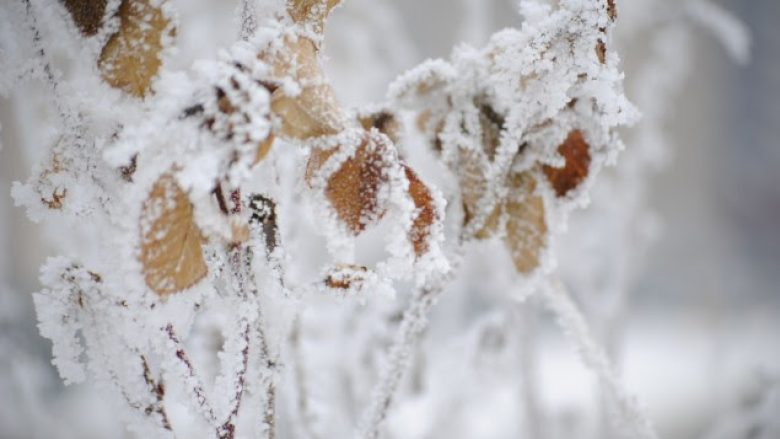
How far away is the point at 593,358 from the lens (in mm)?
422

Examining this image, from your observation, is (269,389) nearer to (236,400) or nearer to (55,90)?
(236,400)

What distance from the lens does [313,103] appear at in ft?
0.94

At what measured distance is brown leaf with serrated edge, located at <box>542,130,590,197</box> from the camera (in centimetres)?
38

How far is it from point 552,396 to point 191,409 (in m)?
1.52

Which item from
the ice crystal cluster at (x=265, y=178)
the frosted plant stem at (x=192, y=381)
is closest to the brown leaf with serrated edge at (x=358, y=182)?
the ice crystal cluster at (x=265, y=178)

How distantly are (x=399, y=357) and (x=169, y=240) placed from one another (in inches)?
6.7

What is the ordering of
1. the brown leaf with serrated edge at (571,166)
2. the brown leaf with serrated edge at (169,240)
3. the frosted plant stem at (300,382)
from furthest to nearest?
1. the frosted plant stem at (300,382)
2. the brown leaf with serrated edge at (571,166)
3. the brown leaf with serrated edge at (169,240)

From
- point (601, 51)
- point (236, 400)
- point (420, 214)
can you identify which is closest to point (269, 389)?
point (236, 400)

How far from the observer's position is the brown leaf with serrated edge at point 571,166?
383 millimetres

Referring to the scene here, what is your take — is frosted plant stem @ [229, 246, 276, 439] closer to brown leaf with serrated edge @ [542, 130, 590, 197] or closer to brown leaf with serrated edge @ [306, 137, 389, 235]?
brown leaf with serrated edge @ [306, 137, 389, 235]

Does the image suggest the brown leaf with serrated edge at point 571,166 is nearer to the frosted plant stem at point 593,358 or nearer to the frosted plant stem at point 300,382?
the frosted plant stem at point 593,358

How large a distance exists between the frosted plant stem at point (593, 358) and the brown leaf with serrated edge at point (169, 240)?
9.5 inches

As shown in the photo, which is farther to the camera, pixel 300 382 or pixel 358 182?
pixel 300 382

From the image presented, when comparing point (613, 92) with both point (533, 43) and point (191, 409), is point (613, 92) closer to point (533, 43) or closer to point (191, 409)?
point (533, 43)
